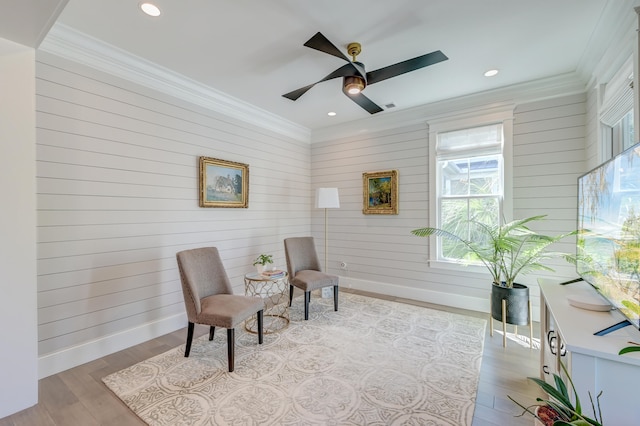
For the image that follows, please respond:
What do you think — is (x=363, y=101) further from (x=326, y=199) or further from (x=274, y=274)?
(x=274, y=274)

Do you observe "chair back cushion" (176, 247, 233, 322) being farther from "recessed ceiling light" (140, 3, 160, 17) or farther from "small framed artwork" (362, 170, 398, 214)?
"small framed artwork" (362, 170, 398, 214)

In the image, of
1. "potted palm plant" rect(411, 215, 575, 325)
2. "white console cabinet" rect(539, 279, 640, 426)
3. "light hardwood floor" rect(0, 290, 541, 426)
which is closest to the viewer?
"white console cabinet" rect(539, 279, 640, 426)

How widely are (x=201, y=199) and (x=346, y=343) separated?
231cm

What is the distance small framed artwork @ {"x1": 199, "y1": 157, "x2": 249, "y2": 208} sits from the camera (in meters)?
3.38

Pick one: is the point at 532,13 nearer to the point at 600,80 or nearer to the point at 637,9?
the point at 637,9

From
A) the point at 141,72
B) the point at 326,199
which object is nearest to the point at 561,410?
the point at 326,199

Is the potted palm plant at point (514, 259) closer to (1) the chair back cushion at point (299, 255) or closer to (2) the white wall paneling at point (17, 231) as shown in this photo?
(1) the chair back cushion at point (299, 255)

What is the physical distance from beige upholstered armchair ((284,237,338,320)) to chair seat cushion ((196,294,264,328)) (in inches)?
32.4

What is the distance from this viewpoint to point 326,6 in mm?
2033

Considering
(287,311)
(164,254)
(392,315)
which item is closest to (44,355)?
(164,254)

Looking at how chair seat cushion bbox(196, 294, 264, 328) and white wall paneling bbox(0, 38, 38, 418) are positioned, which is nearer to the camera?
white wall paneling bbox(0, 38, 38, 418)

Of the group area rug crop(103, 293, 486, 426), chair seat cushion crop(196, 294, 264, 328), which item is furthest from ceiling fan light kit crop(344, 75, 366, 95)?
area rug crop(103, 293, 486, 426)

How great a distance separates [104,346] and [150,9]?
2.88 meters

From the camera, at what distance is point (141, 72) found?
9.16 ft
